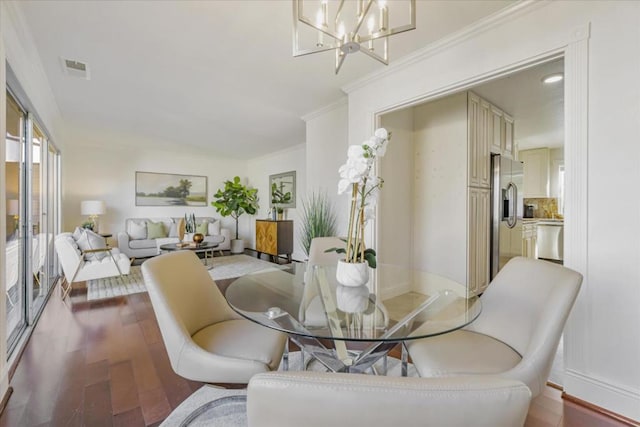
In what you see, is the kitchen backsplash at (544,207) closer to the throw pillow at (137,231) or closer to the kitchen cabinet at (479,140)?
the kitchen cabinet at (479,140)

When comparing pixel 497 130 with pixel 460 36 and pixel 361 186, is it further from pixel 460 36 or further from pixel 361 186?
pixel 361 186

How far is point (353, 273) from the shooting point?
1.59 m

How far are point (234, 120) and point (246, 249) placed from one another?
12.9 feet

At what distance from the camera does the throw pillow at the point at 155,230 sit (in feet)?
20.1

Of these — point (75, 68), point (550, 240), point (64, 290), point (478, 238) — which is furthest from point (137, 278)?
point (550, 240)

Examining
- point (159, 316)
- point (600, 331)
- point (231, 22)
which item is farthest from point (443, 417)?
point (231, 22)

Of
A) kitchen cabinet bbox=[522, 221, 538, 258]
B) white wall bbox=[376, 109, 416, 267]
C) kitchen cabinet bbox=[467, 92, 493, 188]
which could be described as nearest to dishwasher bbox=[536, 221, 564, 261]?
kitchen cabinet bbox=[522, 221, 538, 258]

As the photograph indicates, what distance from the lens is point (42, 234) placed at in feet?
11.8

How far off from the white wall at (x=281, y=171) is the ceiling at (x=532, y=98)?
144 inches

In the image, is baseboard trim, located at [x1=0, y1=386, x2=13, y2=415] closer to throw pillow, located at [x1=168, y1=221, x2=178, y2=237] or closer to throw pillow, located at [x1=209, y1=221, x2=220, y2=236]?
throw pillow, located at [x1=168, y1=221, x2=178, y2=237]

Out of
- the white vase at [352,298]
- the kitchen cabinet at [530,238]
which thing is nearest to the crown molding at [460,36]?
the white vase at [352,298]

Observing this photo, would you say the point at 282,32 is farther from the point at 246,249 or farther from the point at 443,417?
the point at 246,249

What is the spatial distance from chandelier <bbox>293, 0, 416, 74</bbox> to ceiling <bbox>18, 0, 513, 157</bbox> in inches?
6.2

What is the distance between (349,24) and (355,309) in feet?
6.80
